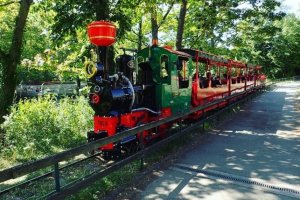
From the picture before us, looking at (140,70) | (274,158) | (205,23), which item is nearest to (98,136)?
(140,70)

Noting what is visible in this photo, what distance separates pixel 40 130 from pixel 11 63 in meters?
2.50

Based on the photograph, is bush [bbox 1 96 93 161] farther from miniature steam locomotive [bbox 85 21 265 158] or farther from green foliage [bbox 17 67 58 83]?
green foliage [bbox 17 67 58 83]

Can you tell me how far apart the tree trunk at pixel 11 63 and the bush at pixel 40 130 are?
0.64 m

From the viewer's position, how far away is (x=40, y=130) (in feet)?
30.9

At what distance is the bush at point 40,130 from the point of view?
8.52 metres

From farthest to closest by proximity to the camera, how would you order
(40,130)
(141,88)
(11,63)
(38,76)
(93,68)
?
(38,76) < (11,63) < (40,130) < (141,88) < (93,68)

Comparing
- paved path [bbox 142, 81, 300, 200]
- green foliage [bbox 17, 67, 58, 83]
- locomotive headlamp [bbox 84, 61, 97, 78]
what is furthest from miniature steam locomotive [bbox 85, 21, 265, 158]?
green foliage [bbox 17, 67, 58, 83]

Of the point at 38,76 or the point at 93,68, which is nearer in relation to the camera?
the point at 93,68

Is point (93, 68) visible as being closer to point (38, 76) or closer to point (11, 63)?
point (11, 63)

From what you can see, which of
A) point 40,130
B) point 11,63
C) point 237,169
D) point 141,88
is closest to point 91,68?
point 141,88

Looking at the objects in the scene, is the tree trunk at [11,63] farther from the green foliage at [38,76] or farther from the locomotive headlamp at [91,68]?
the green foliage at [38,76]

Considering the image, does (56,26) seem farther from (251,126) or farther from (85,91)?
(251,126)

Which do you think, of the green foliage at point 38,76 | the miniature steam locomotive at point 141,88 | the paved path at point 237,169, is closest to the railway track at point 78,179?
the miniature steam locomotive at point 141,88

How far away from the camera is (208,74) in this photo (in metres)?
14.9
